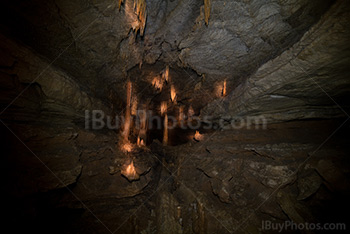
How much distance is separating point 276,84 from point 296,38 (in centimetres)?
166

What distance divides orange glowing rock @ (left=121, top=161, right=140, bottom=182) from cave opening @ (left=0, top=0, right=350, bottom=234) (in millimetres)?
52

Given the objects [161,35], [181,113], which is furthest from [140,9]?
[181,113]

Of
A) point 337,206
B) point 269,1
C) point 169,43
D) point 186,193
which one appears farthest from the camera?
point 169,43

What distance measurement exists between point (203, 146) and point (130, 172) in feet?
13.8

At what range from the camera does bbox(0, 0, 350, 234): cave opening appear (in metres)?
3.85

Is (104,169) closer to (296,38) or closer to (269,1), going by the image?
(269,1)

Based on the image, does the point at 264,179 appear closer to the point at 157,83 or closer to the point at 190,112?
the point at 190,112

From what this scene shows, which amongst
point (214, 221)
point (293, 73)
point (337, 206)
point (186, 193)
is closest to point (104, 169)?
point (186, 193)

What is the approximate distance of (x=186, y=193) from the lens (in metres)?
6.08

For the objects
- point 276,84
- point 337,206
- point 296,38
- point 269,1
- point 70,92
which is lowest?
point 337,206

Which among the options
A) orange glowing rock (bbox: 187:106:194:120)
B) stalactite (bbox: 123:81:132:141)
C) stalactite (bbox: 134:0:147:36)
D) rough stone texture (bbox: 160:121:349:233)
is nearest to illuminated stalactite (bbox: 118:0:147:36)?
stalactite (bbox: 134:0:147:36)

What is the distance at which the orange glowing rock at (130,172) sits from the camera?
6.52 meters

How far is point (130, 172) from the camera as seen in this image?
22.0ft

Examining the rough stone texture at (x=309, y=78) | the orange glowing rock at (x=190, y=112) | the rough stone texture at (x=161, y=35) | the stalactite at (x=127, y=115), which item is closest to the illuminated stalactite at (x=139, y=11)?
the rough stone texture at (x=161, y=35)
